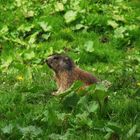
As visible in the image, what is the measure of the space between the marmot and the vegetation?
222 mm

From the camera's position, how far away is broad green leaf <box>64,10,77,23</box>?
12586 millimetres

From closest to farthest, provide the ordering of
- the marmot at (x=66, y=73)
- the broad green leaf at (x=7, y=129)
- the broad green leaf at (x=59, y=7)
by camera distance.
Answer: the broad green leaf at (x=7, y=129), the marmot at (x=66, y=73), the broad green leaf at (x=59, y=7)

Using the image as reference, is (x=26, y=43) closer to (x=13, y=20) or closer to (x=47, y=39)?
(x=47, y=39)

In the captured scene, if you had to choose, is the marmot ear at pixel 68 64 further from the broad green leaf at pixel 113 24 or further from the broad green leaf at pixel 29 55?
the broad green leaf at pixel 113 24

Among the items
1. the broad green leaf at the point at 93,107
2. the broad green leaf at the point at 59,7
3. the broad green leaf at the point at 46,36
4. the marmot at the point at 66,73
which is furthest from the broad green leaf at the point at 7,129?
the broad green leaf at the point at 59,7

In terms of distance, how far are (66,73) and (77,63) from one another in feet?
6.82

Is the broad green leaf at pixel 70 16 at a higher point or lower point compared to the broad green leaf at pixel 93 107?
lower

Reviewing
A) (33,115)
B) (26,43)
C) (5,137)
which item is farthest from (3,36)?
(5,137)

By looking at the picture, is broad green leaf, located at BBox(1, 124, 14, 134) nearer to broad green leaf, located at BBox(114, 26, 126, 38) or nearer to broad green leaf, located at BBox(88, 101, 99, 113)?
broad green leaf, located at BBox(88, 101, 99, 113)

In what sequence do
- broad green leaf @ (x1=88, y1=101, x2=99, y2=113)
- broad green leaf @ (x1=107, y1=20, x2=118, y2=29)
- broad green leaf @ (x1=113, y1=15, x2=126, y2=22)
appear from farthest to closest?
broad green leaf @ (x1=113, y1=15, x2=126, y2=22) → broad green leaf @ (x1=107, y1=20, x2=118, y2=29) → broad green leaf @ (x1=88, y1=101, x2=99, y2=113)

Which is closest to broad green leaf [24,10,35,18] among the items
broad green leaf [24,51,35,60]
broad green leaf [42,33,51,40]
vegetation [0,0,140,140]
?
vegetation [0,0,140,140]

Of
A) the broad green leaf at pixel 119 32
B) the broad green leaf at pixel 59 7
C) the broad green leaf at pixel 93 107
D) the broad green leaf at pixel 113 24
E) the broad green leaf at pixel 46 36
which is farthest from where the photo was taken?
the broad green leaf at pixel 59 7

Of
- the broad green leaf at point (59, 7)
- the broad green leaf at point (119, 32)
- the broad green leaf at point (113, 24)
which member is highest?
the broad green leaf at point (59, 7)

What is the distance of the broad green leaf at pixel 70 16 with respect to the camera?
41.3 ft
